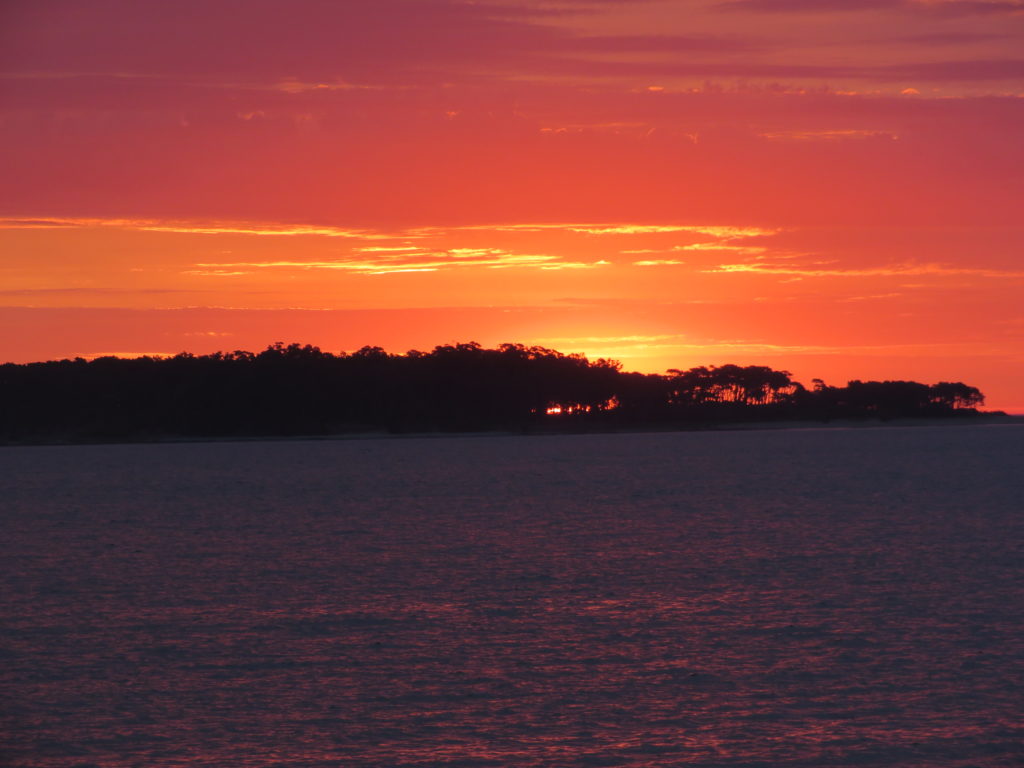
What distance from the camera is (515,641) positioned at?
19.7 metres

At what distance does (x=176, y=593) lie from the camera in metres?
25.3

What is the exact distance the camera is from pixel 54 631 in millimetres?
20750

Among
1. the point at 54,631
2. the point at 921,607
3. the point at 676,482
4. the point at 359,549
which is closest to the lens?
the point at 54,631

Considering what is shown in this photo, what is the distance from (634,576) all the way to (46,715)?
49.0 ft

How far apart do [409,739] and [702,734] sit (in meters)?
3.27

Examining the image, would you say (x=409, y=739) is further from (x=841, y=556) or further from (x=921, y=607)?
(x=841, y=556)

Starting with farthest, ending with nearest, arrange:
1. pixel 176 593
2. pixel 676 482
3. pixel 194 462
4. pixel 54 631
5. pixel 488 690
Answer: pixel 194 462, pixel 676 482, pixel 176 593, pixel 54 631, pixel 488 690

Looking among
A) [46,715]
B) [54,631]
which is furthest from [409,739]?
[54,631]

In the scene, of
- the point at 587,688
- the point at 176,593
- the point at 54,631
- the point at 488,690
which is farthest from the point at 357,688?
the point at 176,593

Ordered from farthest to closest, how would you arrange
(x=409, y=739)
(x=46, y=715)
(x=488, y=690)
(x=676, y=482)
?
1. (x=676, y=482)
2. (x=488, y=690)
3. (x=46, y=715)
4. (x=409, y=739)

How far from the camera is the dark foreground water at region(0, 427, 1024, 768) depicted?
1409cm

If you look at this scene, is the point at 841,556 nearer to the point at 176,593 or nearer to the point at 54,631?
the point at 176,593

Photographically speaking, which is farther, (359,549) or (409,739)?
(359,549)

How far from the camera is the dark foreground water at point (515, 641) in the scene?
14.1m
